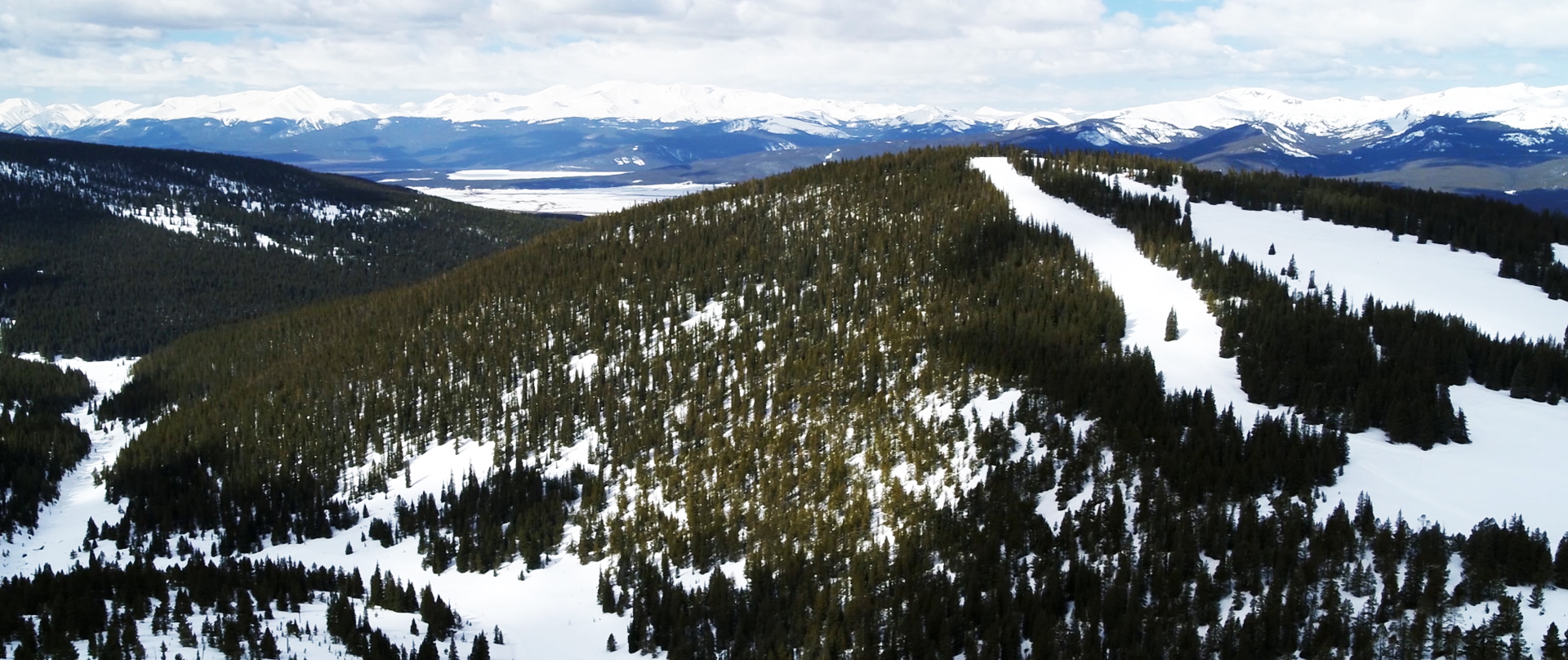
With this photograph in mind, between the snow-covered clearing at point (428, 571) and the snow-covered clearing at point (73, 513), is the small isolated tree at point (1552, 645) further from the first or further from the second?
the snow-covered clearing at point (73, 513)

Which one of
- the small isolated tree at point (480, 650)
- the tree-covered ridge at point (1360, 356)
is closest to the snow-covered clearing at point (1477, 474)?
the tree-covered ridge at point (1360, 356)

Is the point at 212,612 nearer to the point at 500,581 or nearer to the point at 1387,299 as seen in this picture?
the point at 500,581

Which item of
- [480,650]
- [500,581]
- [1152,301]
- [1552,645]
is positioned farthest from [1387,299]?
[500,581]

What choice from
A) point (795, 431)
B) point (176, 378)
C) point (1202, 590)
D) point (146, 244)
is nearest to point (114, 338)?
point (176, 378)

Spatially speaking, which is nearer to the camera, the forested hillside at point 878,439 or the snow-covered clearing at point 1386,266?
the forested hillside at point 878,439

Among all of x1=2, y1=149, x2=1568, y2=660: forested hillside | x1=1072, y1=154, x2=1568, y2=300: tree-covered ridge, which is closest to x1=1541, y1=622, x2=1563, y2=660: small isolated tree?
x1=2, y1=149, x2=1568, y2=660: forested hillside

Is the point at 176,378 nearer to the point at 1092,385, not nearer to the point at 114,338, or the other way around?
the point at 114,338
